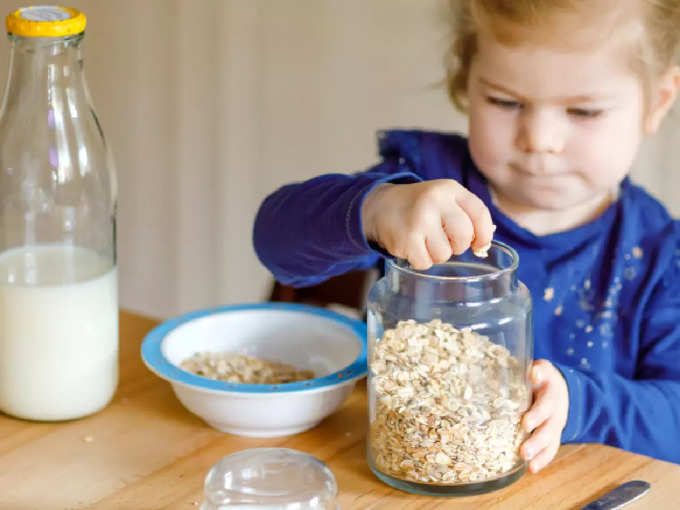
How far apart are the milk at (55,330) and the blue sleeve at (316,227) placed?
21 cm

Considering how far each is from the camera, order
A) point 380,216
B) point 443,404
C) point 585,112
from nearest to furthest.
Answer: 1. point 443,404
2. point 380,216
3. point 585,112

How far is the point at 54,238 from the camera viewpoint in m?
0.93

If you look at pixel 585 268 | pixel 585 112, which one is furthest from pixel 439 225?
pixel 585 268

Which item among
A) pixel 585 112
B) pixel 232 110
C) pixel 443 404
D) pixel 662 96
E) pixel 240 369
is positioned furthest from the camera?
pixel 232 110

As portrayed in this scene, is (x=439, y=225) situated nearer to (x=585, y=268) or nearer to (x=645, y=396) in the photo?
(x=645, y=396)

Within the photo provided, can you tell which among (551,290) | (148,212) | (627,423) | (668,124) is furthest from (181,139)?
(627,423)

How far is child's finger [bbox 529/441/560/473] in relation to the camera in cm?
83

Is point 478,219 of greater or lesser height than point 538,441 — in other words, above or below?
above

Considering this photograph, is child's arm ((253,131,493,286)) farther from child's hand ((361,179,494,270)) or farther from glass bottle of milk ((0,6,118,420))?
glass bottle of milk ((0,6,118,420))

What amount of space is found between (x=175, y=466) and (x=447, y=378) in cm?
26

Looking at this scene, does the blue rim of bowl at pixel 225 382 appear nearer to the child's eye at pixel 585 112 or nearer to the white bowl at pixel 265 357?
the white bowl at pixel 265 357

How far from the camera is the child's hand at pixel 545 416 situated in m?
0.82

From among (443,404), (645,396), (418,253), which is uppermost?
(418,253)

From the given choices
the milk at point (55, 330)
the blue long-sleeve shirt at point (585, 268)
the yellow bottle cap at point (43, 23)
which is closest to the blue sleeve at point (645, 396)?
the blue long-sleeve shirt at point (585, 268)
